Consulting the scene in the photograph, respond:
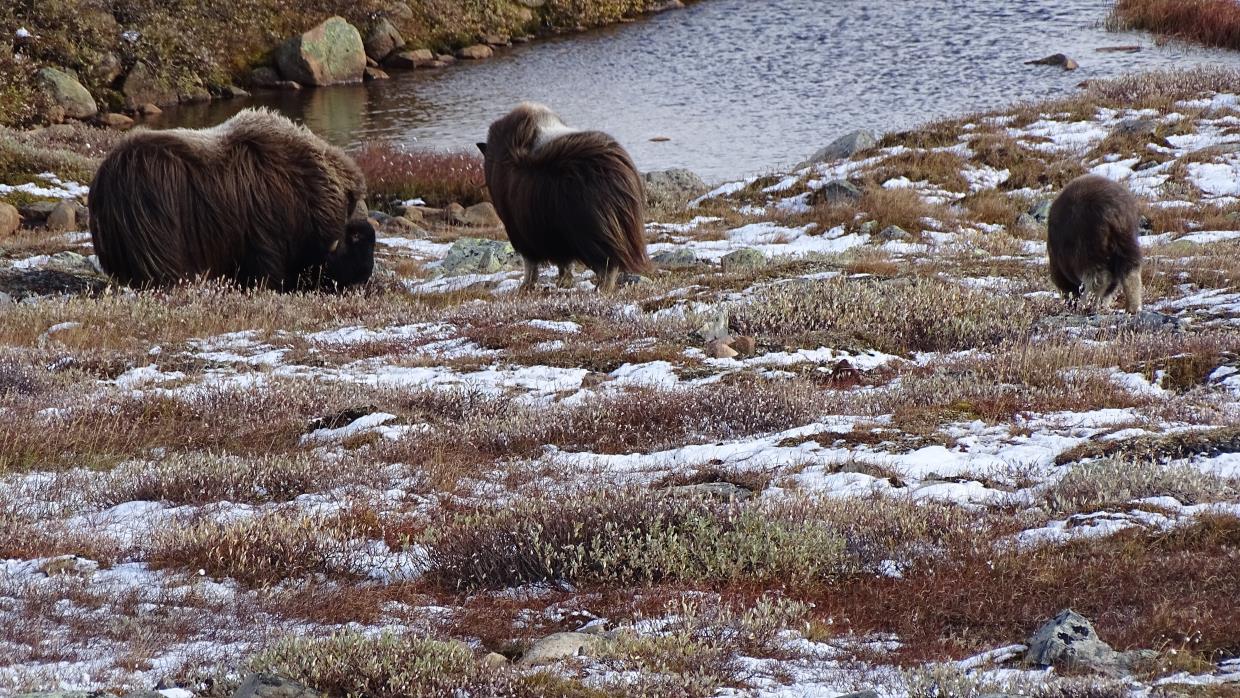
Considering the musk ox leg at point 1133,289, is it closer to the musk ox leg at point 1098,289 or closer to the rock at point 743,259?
the musk ox leg at point 1098,289

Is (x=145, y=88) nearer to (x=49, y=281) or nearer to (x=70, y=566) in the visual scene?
(x=49, y=281)

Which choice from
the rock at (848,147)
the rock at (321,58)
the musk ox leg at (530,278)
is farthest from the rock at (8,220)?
the rock at (321,58)

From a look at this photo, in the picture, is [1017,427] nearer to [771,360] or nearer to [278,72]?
[771,360]

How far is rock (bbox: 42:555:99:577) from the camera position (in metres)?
4.81

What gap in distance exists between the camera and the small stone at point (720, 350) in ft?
30.9

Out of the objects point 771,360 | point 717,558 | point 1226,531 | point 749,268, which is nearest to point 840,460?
point 717,558

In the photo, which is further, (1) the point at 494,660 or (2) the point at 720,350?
(2) the point at 720,350

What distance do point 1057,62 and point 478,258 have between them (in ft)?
88.6

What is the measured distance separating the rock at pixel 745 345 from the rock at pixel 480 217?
49.4ft

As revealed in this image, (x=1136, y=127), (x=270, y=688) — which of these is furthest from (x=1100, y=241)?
(x=1136, y=127)

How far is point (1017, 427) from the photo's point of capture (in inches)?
267

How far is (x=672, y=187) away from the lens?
25.8 metres

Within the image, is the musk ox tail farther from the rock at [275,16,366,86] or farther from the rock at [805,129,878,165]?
the rock at [275,16,366,86]

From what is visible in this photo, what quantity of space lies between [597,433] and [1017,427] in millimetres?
2456
